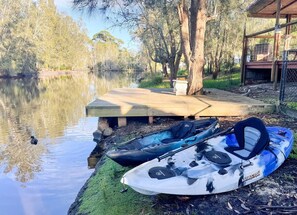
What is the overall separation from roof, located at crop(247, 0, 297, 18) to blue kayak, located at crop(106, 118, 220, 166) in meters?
7.52

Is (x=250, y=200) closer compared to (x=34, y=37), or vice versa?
(x=250, y=200)

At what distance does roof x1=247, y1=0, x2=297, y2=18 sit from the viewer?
32.7ft

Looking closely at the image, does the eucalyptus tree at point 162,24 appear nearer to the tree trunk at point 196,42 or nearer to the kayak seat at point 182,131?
the tree trunk at point 196,42

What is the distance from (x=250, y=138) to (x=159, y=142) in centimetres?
145

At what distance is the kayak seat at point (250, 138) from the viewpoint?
3250mm

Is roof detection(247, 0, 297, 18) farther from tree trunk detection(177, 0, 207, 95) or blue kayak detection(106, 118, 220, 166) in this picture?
blue kayak detection(106, 118, 220, 166)

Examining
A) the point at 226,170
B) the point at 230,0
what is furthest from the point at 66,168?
the point at 230,0

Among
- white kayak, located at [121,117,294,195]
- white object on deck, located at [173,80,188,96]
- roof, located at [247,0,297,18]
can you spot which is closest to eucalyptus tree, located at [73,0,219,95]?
white object on deck, located at [173,80,188,96]

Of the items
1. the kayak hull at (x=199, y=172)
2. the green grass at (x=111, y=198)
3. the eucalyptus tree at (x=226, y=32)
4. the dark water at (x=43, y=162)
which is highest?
the eucalyptus tree at (x=226, y=32)

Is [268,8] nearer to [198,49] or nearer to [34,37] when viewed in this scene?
[198,49]

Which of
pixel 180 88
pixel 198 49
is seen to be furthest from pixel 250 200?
pixel 198 49

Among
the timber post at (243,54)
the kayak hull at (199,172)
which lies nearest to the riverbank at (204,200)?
the kayak hull at (199,172)

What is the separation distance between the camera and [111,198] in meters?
3.38

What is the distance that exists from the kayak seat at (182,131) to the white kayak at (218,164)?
0.70 meters
